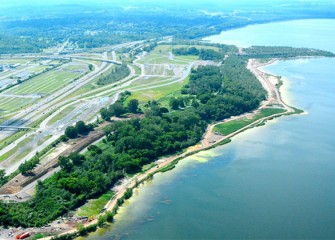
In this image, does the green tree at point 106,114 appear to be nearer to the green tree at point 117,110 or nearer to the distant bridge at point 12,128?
the green tree at point 117,110

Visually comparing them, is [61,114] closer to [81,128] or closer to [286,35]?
[81,128]

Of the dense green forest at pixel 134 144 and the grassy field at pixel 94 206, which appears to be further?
the dense green forest at pixel 134 144

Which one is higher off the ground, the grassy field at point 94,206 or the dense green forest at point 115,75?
the dense green forest at point 115,75

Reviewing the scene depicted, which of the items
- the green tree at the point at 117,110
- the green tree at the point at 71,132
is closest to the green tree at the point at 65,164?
the green tree at the point at 71,132

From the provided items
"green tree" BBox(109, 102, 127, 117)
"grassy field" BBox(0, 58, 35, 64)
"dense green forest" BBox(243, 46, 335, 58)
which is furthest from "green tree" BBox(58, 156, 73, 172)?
"dense green forest" BBox(243, 46, 335, 58)

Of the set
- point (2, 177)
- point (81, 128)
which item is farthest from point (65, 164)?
point (81, 128)
